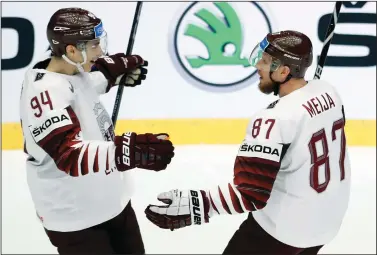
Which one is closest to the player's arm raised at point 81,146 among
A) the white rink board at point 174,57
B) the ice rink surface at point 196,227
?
the ice rink surface at point 196,227

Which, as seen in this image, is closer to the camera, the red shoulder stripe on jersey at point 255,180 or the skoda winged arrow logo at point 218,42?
the red shoulder stripe on jersey at point 255,180

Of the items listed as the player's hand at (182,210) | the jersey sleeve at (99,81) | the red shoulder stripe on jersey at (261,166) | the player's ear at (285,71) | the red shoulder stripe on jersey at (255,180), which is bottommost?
the player's hand at (182,210)

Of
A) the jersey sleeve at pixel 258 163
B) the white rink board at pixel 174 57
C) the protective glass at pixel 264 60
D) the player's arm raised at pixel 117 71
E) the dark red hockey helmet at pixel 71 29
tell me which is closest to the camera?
the jersey sleeve at pixel 258 163

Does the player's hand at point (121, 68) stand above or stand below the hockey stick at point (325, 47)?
below

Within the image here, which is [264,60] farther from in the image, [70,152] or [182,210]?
[70,152]

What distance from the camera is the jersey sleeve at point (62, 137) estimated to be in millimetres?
1501

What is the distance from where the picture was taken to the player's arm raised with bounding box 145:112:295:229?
1.41 m

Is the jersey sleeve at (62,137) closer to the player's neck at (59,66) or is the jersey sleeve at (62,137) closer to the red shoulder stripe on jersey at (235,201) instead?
the player's neck at (59,66)

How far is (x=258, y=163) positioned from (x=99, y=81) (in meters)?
0.71

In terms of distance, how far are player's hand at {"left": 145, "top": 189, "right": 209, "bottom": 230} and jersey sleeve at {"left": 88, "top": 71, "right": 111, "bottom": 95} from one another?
0.51 m

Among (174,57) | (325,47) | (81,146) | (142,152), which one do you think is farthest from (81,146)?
(174,57)

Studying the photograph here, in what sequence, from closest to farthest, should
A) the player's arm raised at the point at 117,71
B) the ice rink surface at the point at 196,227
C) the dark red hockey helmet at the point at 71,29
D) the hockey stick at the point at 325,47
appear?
the dark red hockey helmet at the point at 71,29 → the hockey stick at the point at 325,47 → the player's arm raised at the point at 117,71 → the ice rink surface at the point at 196,227

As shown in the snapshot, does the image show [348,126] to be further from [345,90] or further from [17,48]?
[17,48]

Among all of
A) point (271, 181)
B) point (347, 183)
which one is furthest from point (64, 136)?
point (347, 183)
